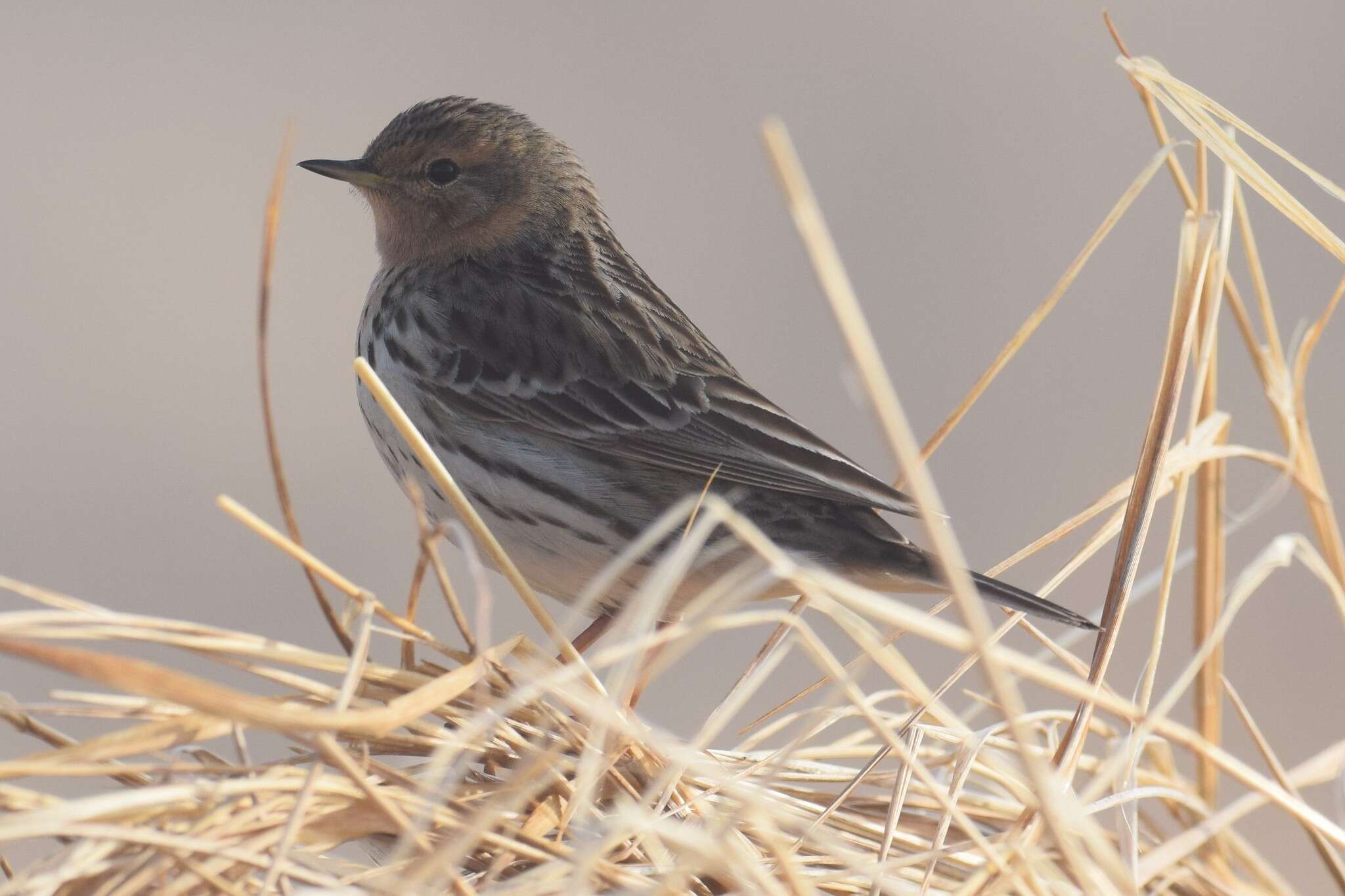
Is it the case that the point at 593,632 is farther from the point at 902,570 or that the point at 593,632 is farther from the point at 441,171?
the point at 441,171

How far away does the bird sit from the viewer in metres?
2.94

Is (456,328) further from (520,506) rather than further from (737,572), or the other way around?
(737,572)

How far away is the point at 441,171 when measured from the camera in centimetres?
377

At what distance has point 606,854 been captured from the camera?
166 cm

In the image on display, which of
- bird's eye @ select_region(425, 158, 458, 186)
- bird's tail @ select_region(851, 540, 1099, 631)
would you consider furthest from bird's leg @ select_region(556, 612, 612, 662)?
bird's eye @ select_region(425, 158, 458, 186)

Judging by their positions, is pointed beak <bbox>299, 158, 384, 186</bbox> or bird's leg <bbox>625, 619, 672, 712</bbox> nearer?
bird's leg <bbox>625, 619, 672, 712</bbox>

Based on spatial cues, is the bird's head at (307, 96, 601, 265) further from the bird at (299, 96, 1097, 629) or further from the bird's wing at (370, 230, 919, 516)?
the bird's wing at (370, 230, 919, 516)

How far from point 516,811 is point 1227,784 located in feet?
17.7

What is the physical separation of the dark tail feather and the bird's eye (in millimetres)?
2017

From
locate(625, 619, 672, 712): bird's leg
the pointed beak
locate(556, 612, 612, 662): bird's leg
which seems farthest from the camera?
the pointed beak

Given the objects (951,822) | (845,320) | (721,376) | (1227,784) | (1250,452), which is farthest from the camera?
(1227,784)

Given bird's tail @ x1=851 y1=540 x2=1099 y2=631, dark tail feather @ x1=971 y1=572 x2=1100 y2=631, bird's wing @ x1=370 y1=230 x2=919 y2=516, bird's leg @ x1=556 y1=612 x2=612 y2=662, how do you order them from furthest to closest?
bird's leg @ x1=556 y1=612 x2=612 y2=662 < bird's wing @ x1=370 y1=230 x2=919 y2=516 < bird's tail @ x1=851 y1=540 x2=1099 y2=631 < dark tail feather @ x1=971 y1=572 x2=1100 y2=631

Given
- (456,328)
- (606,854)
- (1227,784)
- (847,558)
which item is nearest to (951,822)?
(606,854)

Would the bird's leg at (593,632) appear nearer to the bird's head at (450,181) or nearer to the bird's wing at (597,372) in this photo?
the bird's wing at (597,372)
